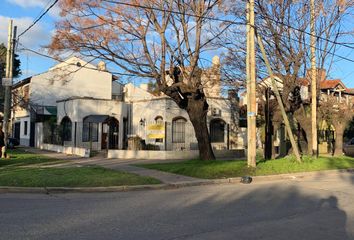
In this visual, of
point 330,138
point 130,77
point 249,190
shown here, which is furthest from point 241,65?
point 330,138

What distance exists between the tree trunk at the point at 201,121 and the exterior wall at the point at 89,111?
1334 cm

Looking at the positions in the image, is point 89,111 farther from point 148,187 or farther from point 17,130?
point 148,187

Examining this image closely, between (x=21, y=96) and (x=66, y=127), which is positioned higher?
(x=21, y=96)

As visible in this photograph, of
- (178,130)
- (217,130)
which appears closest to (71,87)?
(178,130)

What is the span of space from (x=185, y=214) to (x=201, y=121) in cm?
1235

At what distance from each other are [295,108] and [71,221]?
19848 mm

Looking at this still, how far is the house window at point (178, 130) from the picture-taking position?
104ft

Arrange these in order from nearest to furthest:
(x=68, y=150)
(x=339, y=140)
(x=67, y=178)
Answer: (x=67, y=178) < (x=68, y=150) < (x=339, y=140)

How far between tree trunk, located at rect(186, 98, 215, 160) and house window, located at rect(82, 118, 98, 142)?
1430 cm

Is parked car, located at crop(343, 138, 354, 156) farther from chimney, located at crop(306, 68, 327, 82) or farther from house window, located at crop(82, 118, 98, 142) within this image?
house window, located at crop(82, 118, 98, 142)

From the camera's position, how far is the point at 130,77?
2108 cm

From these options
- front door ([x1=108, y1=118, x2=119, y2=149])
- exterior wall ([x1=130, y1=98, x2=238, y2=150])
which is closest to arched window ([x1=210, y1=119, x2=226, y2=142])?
exterior wall ([x1=130, y1=98, x2=238, y2=150])

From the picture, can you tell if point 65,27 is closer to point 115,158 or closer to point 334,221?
point 115,158

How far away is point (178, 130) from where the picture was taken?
31.9 metres
